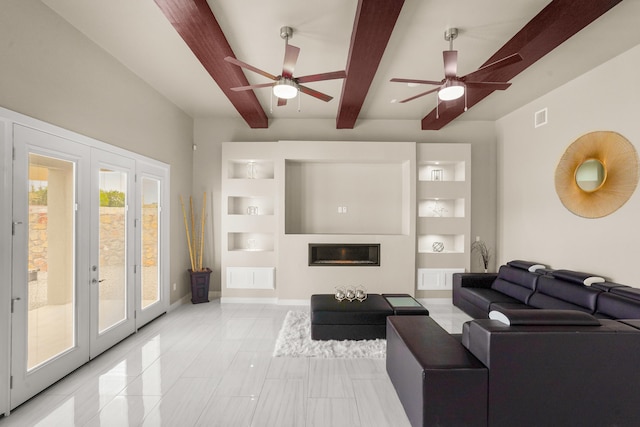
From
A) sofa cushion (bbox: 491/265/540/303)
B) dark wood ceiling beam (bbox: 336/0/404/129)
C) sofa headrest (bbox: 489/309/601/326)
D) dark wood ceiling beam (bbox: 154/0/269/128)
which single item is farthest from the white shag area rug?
dark wood ceiling beam (bbox: 154/0/269/128)

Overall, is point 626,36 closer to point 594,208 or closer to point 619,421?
point 594,208

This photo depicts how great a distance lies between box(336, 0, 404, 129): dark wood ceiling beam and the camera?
2.29 meters

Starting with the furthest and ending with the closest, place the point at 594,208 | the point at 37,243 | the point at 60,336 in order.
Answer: the point at 594,208 → the point at 60,336 → the point at 37,243

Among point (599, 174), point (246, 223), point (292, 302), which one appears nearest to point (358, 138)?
point (246, 223)

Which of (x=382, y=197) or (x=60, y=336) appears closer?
(x=60, y=336)

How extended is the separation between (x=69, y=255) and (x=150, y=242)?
4.69 ft

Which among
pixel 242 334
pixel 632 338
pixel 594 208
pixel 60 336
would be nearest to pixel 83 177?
pixel 60 336

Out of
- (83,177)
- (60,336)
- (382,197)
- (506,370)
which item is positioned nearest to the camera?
(506,370)

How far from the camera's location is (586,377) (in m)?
1.86

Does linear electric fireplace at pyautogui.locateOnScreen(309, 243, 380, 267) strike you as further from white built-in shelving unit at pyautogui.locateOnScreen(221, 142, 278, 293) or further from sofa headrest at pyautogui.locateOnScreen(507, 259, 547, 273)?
sofa headrest at pyautogui.locateOnScreen(507, 259, 547, 273)

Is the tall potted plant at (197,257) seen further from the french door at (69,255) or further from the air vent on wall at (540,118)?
the air vent on wall at (540,118)

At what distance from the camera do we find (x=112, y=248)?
136 inches

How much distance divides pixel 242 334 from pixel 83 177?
2.53 meters

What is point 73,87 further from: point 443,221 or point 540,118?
point 540,118
